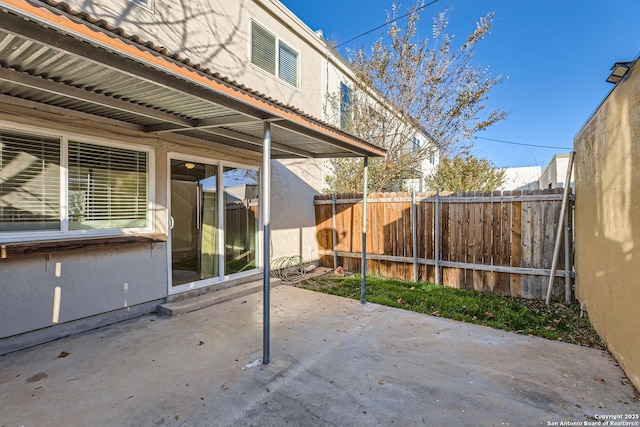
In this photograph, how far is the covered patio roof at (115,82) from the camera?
1.88m

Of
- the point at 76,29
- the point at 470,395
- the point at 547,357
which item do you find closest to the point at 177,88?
the point at 76,29

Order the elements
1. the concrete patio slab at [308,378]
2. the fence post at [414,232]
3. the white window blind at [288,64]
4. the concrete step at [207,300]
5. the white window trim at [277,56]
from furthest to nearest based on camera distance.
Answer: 1. the white window blind at [288,64]
2. the fence post at [414,232]
3. the white window trim at [277,56]
4. the concrete step at [207,300]
5. the concrete patio slab at [308,378]

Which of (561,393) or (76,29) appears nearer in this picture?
(76,29)

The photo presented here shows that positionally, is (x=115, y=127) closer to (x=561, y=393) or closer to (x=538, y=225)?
(x=561, y=393)

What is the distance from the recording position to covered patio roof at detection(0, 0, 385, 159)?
1.88 m

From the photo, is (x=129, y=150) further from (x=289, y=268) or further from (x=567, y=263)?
(x=567, y=263)

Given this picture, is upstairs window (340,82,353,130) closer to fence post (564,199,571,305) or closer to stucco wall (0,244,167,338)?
fence post (564,199,571,305)

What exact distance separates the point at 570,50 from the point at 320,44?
1039cm

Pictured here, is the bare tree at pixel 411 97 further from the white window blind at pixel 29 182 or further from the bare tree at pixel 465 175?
the white window blind at pixel 29 182

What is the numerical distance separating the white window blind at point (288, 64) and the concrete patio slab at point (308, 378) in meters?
5.57

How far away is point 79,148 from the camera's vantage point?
4.07 meters

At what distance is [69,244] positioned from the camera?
3.79 m

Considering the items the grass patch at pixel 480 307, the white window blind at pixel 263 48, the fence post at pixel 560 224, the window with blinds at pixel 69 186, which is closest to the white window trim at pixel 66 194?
the window with blinds at pixel 69 186

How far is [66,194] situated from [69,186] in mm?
112
